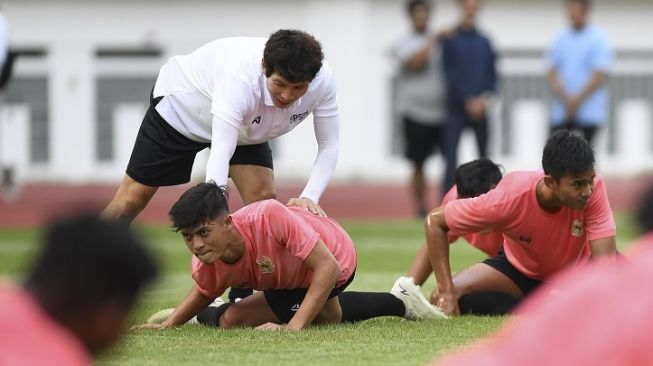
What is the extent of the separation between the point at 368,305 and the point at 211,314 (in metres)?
0.79

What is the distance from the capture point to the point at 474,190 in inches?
316

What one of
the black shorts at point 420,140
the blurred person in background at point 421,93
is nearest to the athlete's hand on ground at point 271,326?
the blurred person in background at point 421,93

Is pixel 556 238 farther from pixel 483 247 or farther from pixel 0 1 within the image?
pixel 0 1

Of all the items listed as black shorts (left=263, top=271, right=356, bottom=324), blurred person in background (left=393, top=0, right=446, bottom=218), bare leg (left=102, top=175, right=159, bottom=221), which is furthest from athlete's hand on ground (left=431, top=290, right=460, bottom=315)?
blurred person in background (left=393, top=0, right=446, bottom=218)

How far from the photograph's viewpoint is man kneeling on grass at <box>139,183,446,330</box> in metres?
6.74

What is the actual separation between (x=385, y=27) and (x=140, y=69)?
12.8 ft

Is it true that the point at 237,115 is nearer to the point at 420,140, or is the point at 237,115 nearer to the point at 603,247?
the point at 603,247

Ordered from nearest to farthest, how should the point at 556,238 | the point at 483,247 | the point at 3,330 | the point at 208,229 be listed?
the point at 3,330 → the point at 208,229 → the point at 556,238 → the point at 483,247

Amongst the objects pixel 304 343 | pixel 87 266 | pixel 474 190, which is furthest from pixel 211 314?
pixel 87 266

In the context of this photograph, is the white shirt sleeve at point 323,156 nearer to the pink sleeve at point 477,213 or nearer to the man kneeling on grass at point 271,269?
the man kneeling on grass at point 271,269

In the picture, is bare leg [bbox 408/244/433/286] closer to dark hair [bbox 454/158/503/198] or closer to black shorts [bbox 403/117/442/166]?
dark hair [bbox 454/158/503/198]

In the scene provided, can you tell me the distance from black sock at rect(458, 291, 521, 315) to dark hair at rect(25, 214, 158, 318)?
4.45 m

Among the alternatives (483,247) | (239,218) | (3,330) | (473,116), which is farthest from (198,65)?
(473,116)

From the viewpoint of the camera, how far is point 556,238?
7539 mm
